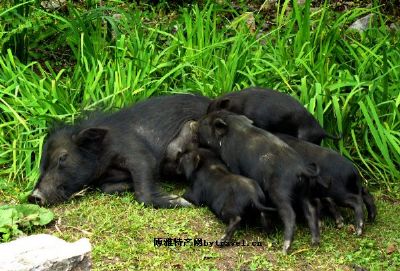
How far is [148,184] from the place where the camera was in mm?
5590

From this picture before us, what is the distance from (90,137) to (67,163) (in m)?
0.27

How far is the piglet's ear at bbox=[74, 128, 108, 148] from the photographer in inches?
228

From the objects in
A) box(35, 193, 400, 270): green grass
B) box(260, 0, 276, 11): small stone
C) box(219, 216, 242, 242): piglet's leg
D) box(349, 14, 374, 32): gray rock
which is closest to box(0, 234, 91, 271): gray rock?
box(35, 193, 400, 270): green grass

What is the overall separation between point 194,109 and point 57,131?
1.12 metres

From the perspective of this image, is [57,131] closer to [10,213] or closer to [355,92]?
[10,213]

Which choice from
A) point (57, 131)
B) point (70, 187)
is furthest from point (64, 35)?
point (70, 187)

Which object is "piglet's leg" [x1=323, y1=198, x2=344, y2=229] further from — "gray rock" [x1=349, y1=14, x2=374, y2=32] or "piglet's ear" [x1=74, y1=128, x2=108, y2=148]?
"gray rock" [x1=349, y1=14, x2=374, y2=32]

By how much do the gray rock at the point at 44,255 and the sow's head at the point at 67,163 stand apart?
123 centimetres

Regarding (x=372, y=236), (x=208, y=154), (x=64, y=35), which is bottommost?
(x=372, y=236)

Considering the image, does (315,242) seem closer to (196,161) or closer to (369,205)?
(369,205)

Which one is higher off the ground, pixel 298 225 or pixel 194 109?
pixel 194 109

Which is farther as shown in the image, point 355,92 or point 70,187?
point 355,92

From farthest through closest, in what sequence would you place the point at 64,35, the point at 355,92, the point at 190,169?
the point at 64,35
the point at 355,92
the point at 190,169

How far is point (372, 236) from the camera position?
198 inches
